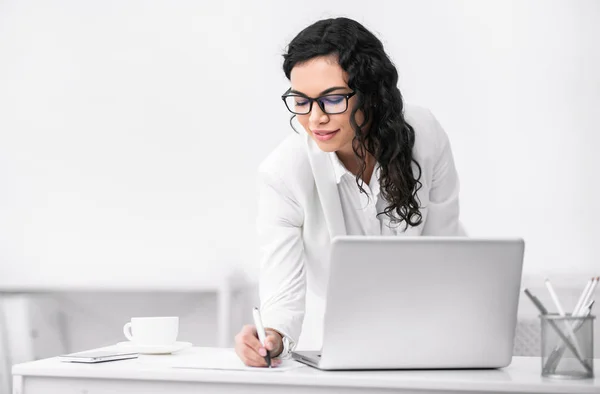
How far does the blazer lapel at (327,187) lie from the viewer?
5.98 feet

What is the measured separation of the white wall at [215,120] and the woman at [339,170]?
1120 mm

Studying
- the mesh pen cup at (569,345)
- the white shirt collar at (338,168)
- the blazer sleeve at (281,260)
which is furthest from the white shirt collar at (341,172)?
the mesh pen cup at (569,345)

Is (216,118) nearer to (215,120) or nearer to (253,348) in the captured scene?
(215,120)

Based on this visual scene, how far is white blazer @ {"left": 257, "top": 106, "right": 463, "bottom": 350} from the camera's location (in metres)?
1.72

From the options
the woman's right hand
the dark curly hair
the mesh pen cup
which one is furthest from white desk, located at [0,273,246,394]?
the mesh pen cup

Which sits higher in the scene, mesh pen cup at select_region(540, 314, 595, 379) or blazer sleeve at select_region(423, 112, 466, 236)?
blazer sleeve at select_region(423, 112, 466, 236)

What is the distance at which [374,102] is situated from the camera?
170 cm

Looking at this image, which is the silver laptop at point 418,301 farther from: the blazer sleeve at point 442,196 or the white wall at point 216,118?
the white wall at point 216,118

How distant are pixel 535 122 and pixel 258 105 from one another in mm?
1150

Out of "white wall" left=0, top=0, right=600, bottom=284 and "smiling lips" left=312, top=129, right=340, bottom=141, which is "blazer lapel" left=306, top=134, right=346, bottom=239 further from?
"white wall" left=0, top=0, right=600, bottom=284

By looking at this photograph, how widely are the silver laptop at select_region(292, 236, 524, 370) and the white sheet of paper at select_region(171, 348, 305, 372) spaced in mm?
116

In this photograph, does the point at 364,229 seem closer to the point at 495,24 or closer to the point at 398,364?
the point at 398,364

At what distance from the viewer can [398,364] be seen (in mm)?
1271

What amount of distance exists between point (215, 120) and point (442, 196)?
5.15ft
